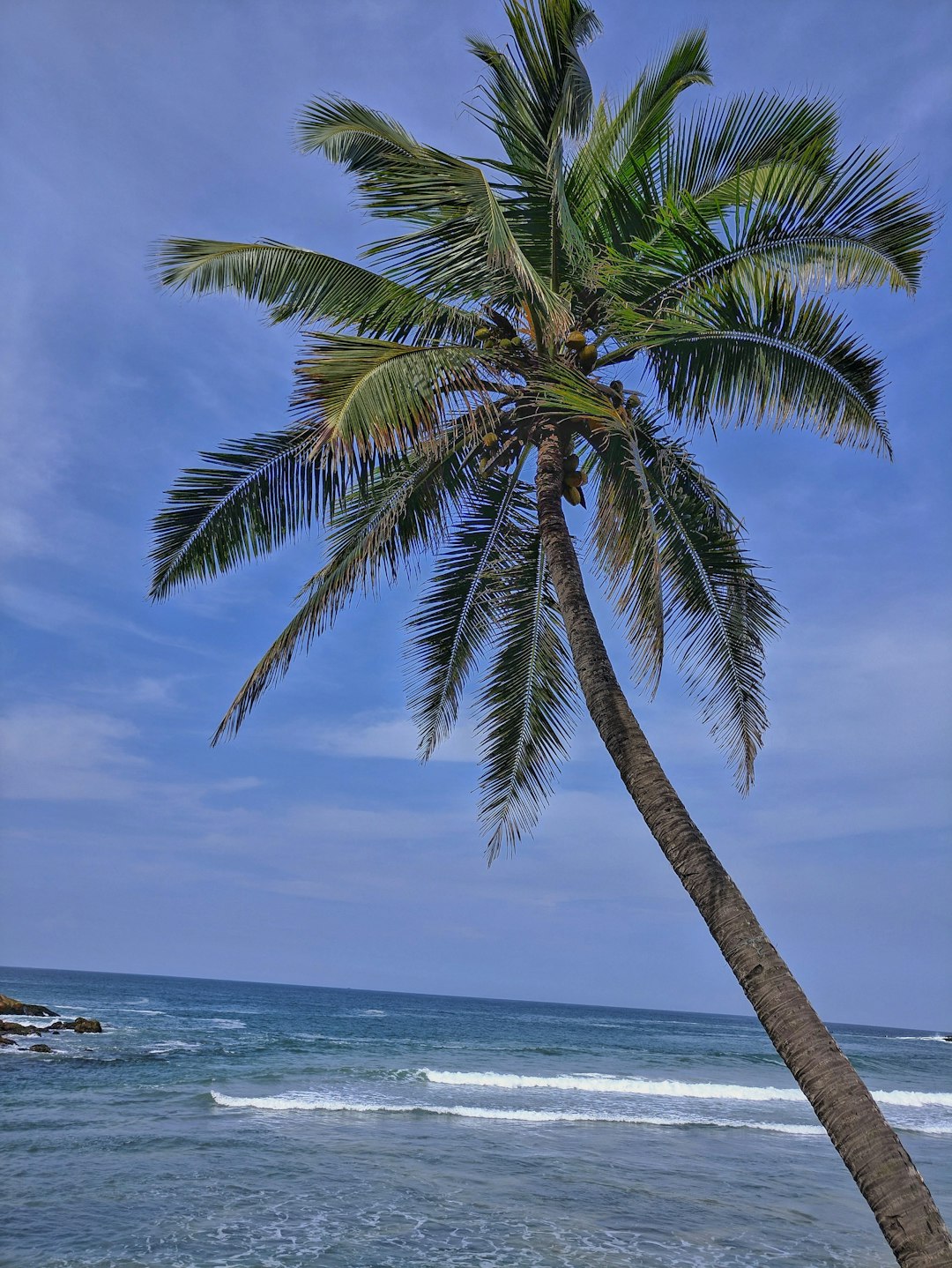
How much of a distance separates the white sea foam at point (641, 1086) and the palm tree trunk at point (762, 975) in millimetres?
23005

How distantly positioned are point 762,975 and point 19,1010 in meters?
43.9

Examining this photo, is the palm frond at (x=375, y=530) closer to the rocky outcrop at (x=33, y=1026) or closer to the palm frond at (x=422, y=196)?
the palm frond at (x=422, y=196)

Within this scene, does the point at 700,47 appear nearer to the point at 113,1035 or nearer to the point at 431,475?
the point at 431,475

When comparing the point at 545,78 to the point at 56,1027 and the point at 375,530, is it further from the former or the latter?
the point at 56,1027

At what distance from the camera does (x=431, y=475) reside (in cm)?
718

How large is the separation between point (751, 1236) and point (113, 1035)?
2973cm

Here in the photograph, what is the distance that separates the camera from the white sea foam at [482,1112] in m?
19.3

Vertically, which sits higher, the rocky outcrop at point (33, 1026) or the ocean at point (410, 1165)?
the ocean at point (410, 1165)

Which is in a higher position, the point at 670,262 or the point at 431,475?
the point at 670,262

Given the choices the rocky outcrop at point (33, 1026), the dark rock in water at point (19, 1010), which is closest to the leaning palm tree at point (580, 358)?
the rocky outcrop at point (33, 1026)

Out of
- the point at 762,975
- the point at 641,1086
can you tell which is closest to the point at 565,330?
the point at 762,975

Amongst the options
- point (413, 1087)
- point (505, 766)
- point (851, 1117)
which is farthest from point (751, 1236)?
point (413, 1087)

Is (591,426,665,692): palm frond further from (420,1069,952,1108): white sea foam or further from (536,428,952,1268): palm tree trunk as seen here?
(420,1069,952,1108): white sea foam

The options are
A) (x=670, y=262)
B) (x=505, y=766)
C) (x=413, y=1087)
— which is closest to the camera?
(x=670, y=262)
